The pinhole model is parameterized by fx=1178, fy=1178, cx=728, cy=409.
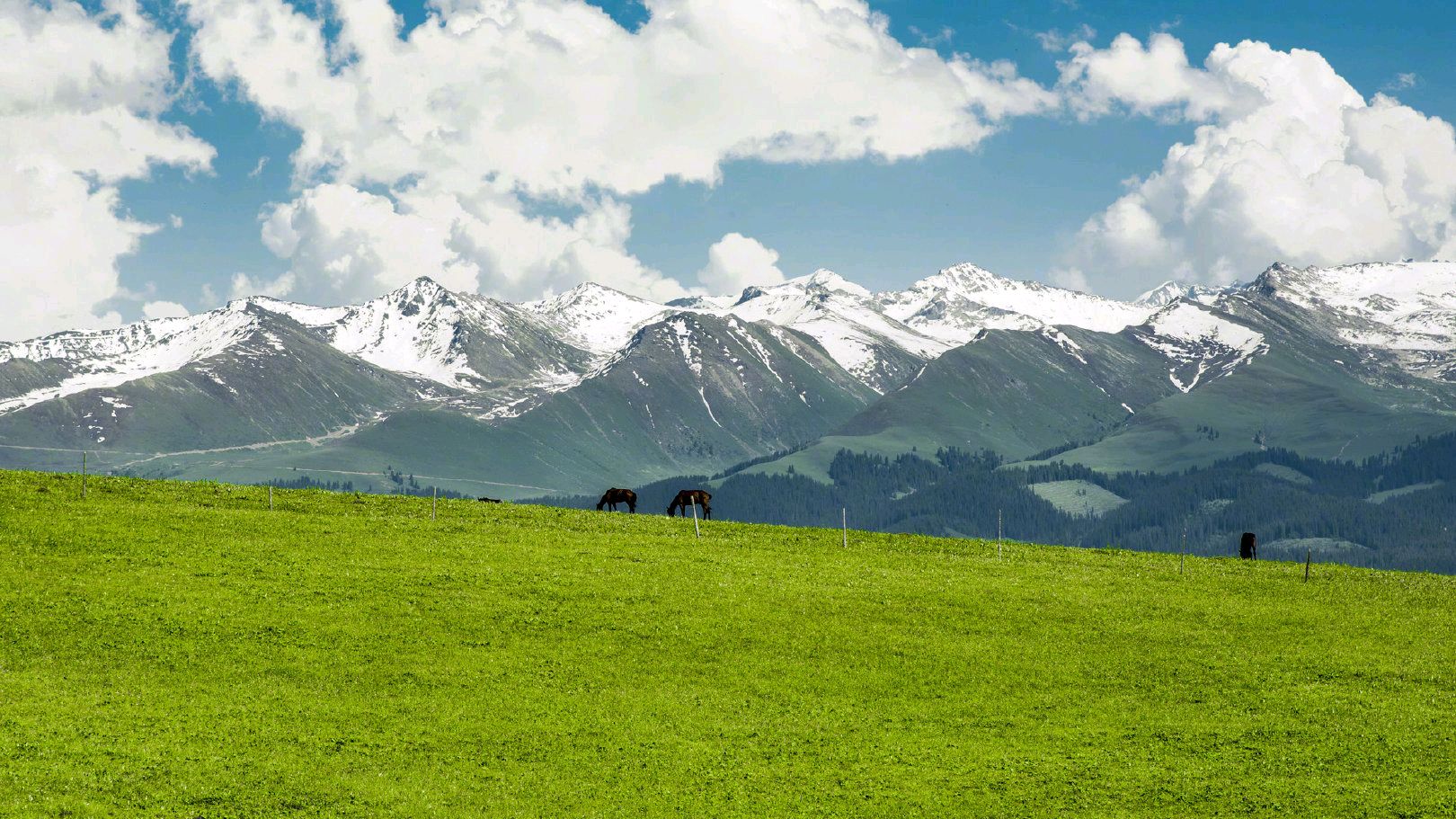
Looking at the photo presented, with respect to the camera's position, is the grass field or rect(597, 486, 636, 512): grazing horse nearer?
the grass field

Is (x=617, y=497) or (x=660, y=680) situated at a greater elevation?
(x=617, y=497)

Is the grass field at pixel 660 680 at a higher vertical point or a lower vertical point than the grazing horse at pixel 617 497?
lower

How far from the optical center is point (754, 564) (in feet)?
196

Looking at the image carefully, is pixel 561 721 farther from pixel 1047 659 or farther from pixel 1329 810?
pixel 1329 810

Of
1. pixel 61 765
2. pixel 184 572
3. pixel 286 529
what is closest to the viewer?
pixel 61 765

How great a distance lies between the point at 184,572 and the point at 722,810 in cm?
2914

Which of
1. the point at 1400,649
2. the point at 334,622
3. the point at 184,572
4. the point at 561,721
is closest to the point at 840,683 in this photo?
the point at 561,721

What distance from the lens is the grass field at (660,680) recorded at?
3428cm

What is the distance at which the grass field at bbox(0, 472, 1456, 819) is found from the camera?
34281mm

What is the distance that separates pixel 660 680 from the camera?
142 ft

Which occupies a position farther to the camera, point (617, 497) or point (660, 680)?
point (617, 497)

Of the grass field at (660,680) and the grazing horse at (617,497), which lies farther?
the grazing horse at (617,497)

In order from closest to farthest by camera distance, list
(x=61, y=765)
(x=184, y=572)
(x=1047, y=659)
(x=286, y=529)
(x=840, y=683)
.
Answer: (x=61, y=765) < (x=840, y=683) < (x=1047, y=659) < (x=184, y=572) < (x=286, y=529)

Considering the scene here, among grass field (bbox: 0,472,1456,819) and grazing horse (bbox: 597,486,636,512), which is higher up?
grazing horse (bbox: 597,486,636,512)
